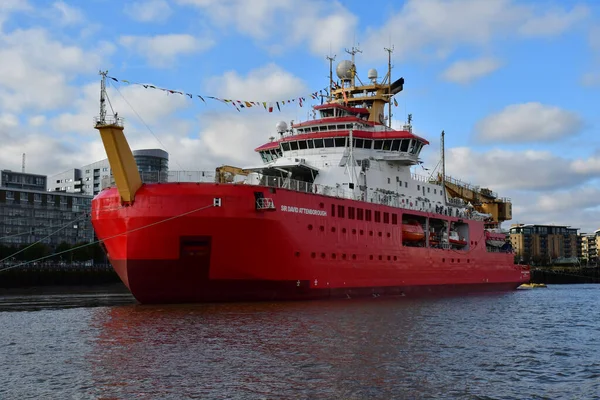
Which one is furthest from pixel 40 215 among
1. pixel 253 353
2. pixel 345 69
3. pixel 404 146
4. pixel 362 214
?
pixel 253 353

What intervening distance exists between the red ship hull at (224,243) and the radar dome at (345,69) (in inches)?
661

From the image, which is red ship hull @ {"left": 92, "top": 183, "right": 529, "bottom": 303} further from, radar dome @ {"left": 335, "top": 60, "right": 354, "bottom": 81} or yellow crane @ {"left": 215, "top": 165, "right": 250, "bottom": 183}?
radar dome @ {"left": 335, "top": 60, "right": 354, "bottom": 81}

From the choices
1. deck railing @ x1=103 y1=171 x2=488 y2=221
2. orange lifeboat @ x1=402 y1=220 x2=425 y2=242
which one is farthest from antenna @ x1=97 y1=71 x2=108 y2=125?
orange lifeboat @ x1=402 y1=220 x2=425 y2=242

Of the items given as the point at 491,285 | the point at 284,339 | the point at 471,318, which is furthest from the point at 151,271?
the point at 491,285

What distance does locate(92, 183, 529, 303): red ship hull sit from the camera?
26.4 meters

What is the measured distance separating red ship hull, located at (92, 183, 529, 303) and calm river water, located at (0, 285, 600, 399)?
57.0 inches

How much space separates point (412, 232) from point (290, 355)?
77.6ft

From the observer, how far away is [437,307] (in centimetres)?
3055

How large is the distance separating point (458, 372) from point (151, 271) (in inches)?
623

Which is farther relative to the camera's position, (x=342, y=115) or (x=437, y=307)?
(x=342, y=115)

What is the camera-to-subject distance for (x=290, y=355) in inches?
635

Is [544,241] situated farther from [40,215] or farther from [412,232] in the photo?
[412,232]

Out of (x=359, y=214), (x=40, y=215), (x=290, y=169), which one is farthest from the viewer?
(x=40, y=215)

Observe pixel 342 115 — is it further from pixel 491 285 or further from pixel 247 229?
pixel 491 285
